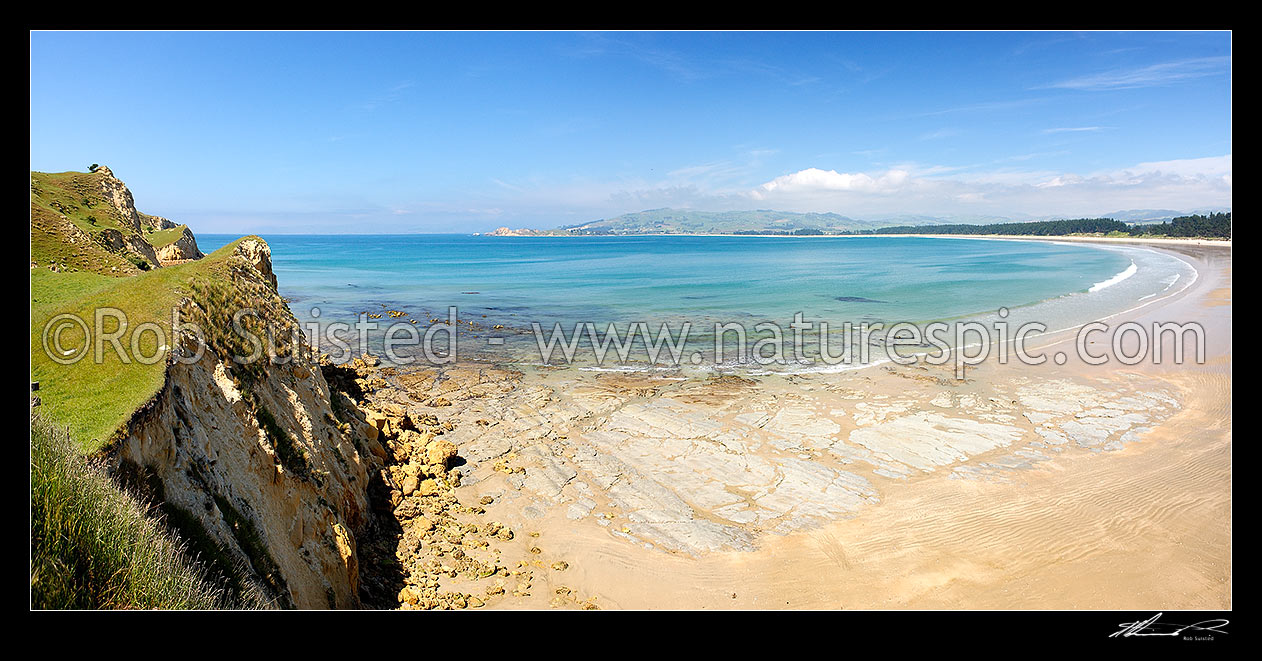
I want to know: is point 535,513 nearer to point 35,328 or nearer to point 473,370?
point 35,328

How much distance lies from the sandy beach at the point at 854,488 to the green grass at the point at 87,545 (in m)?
4.70

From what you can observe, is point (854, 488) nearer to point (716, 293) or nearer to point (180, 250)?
point (180, 250)

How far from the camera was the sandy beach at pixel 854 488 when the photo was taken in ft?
26.4

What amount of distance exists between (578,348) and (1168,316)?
30669mm

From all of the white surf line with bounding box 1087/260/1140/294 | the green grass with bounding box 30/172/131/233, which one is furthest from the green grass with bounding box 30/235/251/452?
the white surf line with bounding box 1087/260/1140/294

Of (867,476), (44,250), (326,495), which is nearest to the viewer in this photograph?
(326,495)

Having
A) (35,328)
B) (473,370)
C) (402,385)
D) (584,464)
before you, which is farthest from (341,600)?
(473,370)

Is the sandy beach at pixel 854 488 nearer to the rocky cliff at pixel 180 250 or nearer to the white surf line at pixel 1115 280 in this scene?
the rocky cliff at pixel 180 250

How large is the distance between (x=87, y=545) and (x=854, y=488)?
11.0 m

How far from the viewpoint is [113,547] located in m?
3.36
